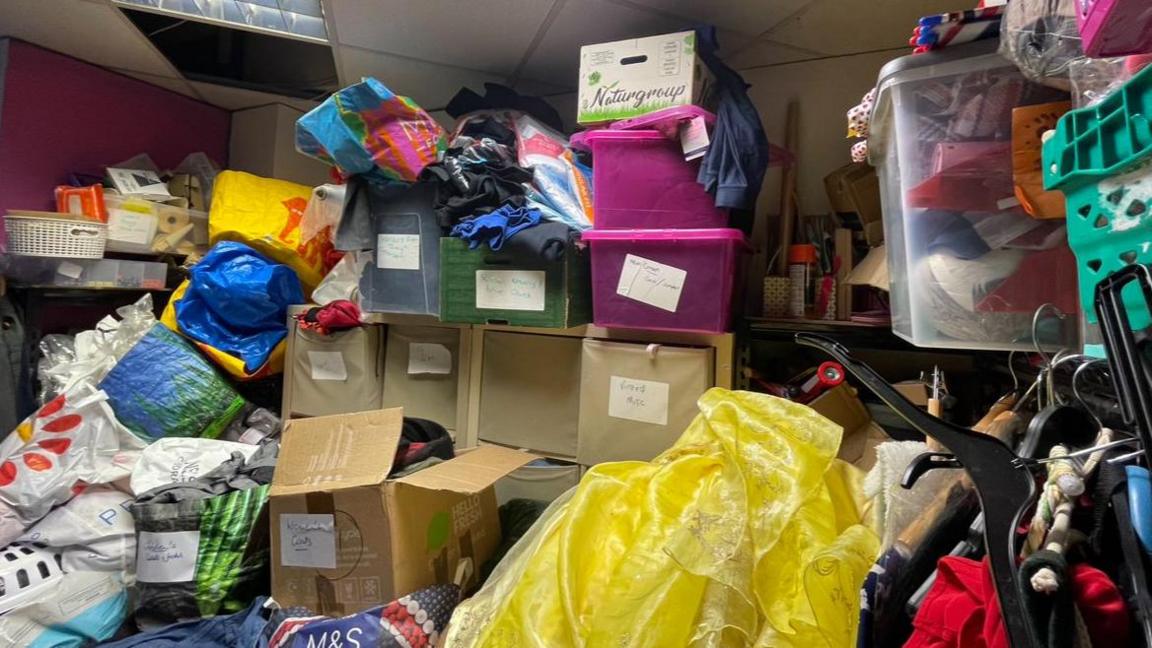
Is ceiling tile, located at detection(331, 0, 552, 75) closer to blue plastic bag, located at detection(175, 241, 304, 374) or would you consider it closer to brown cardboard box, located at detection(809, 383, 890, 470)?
blue plastic bag, located at detection(175, 241, 304, 374)

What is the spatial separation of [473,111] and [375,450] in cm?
123

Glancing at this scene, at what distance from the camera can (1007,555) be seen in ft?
1.32

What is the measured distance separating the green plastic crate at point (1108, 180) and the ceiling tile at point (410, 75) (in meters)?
1.98

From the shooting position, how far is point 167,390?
1950 millimetres

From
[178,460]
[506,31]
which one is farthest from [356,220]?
[178,460]

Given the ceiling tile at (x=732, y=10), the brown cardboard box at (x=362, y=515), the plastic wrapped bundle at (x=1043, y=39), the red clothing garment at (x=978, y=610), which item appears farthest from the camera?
the ceiling tile at (x=732, y=10)

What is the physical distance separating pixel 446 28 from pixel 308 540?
1.53 meters

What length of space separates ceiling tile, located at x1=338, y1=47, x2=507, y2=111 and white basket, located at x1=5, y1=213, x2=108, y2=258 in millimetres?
1030

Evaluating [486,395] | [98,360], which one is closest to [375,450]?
[486,395]

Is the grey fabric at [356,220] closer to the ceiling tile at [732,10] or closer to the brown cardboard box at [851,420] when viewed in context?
the ceiling tile at [732,10]

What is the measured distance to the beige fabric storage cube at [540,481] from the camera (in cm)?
167

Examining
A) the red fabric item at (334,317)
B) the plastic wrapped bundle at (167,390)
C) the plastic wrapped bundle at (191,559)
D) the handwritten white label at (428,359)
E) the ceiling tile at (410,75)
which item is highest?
the ceiling tile at (410,75)

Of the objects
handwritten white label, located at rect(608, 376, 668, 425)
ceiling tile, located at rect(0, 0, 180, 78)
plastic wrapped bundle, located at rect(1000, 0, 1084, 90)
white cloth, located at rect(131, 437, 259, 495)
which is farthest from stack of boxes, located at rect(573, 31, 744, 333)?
ceiling tile, located at rect(0, 0, 180, 78)

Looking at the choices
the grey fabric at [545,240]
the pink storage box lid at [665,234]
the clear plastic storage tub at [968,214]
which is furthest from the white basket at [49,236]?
the clear plastic storage tub at [968,214]
